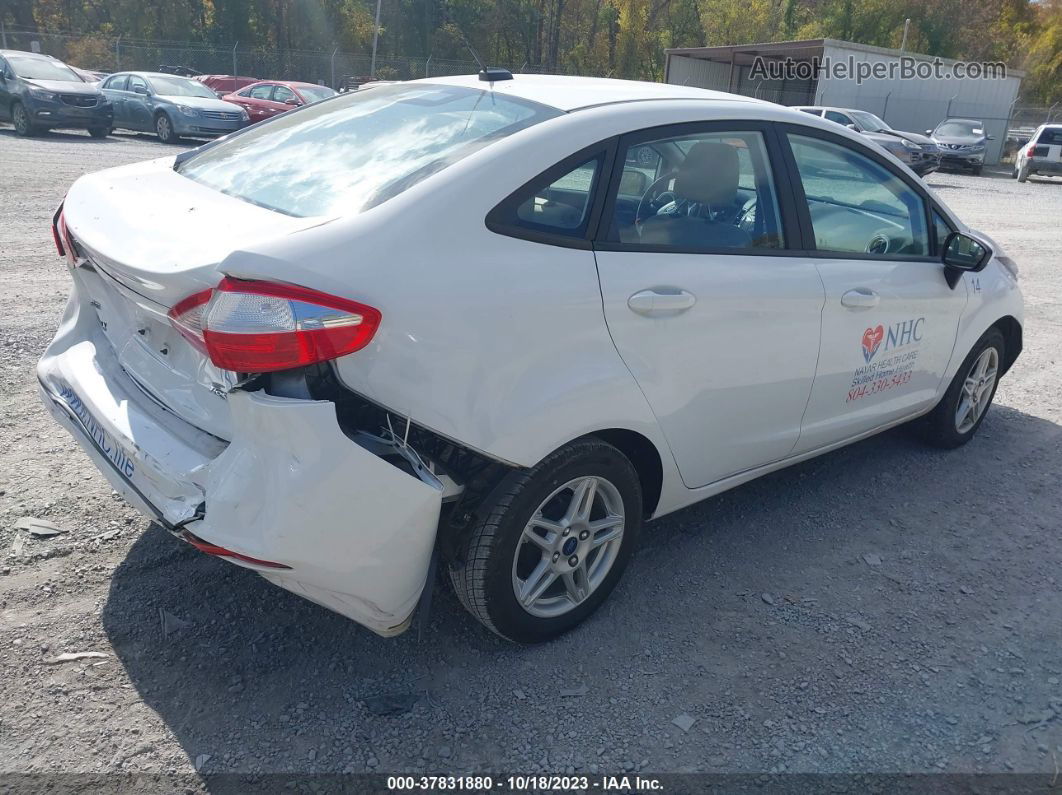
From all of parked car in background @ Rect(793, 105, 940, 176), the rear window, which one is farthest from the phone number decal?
parked car in background @ Rect(793, 105, 940, 176)

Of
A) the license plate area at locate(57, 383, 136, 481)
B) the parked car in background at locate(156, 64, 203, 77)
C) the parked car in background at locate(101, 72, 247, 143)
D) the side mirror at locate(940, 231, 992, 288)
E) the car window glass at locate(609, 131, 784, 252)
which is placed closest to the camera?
the license plate area at locate(57, 383, 136, 481)

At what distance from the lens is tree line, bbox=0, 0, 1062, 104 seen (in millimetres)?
45750

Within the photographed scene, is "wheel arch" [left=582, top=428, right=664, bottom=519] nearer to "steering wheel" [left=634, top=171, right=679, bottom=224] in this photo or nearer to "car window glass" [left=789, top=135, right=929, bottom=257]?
"steering wheel" [left=634, top=171, right=679, bottom=224]

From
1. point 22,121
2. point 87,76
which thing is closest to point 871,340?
point 22,121

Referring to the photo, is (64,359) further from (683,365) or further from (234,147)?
(683,365)

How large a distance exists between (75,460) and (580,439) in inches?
97.9

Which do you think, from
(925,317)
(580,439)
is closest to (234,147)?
(580,439)

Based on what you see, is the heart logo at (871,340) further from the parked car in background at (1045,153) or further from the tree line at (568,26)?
the tree line at (568,26)

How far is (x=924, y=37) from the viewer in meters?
52.5

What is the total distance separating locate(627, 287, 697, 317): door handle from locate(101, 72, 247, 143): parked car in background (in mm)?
18076

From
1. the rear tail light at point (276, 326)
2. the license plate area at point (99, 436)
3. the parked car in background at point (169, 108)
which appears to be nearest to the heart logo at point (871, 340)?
the rear tail light at point (276, 326)

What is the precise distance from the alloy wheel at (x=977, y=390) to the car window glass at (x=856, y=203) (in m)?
0.95

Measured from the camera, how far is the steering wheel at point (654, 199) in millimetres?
2979

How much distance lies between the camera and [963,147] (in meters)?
27.0
